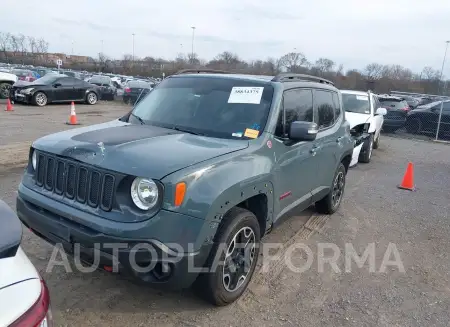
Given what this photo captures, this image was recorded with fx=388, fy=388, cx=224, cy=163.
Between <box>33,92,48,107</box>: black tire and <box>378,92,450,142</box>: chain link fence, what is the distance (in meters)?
15.7

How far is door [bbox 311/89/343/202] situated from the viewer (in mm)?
4715

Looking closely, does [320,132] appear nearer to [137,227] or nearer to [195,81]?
[195,81]

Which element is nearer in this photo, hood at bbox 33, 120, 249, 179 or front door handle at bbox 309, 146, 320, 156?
hood at bbox 33, 120, 249, 179

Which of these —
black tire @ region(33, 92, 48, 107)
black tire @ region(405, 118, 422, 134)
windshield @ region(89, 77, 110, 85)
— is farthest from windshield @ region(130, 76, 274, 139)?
windshield @ region(89, 77, 110, 85)

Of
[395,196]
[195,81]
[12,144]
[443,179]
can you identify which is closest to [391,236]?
[395,196]

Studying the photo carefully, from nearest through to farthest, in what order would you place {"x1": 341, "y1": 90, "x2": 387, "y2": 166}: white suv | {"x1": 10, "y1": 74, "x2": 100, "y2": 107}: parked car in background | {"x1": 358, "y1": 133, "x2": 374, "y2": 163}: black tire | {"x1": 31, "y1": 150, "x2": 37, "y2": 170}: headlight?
1. {"x1": 31, "y1": 150, "x2": 37, "y2": 170}: headlight
2. {"x1": 341, "y1": 90, "x2": 387, "y2": 166}: white suv
3. {"x1": 358, "y1": 133, "x2": 374, "y2": 163}: black tire
4. {"x1": 10, "y1": 74, "x2": 100, "y2": 107}: parked car in background

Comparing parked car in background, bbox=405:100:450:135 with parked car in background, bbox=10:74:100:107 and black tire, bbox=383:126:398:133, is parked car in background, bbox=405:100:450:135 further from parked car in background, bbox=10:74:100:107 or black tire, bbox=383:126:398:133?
parked car in background, bbox=10:74:100:107

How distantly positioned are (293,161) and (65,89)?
1824 centimetres

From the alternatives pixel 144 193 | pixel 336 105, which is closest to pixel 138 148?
pixel 144 193

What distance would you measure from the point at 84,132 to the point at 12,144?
6630 mm

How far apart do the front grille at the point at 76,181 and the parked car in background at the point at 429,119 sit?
16066 mm

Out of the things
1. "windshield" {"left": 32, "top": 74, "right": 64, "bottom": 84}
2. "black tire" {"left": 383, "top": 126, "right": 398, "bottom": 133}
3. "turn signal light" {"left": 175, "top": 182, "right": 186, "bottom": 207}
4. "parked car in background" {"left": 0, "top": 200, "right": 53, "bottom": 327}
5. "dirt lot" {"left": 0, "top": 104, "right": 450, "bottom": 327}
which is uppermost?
"windshield" {"left": 32, "top": 74, "right": 64, "bottom": 84}

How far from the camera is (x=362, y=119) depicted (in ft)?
34.2

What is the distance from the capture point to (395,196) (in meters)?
7.11
